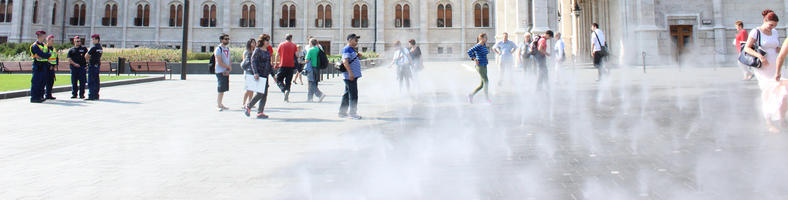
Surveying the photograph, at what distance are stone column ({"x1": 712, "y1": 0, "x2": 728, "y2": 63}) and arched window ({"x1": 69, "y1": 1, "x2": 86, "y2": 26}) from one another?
2219 inches

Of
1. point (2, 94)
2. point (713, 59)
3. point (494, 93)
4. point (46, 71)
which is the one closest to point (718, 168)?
point (494, 93)

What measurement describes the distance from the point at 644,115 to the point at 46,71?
38.8 feet

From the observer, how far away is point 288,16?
52.6 metres

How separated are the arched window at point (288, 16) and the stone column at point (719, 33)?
38.8 m

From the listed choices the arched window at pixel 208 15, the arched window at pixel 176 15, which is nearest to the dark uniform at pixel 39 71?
the arched window at pixel 208 15

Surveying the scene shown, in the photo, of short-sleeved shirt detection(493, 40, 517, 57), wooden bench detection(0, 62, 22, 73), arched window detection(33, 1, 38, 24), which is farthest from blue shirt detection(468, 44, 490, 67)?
arched window detection(33, 1, 38, 24)

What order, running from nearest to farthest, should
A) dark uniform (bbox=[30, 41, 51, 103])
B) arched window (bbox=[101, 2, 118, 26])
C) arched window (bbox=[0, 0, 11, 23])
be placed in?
dark uniform (bbox=[30, 41, 51, 103]), arched window (bbox=[0, 0, 11, 23]), arched window (bbox=[101, 2, 118, 26])

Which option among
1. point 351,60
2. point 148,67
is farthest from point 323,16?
point 351,60

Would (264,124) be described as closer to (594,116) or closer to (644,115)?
(594,116)

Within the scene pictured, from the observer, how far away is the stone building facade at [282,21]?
51188 millimetres

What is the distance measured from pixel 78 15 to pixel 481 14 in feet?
139

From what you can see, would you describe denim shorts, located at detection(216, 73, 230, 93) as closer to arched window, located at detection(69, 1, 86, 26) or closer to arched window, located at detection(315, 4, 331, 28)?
arched window, located at detection(315, 4, 331, 28)

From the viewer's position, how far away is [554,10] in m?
23.9

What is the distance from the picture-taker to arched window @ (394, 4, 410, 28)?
51.9m
